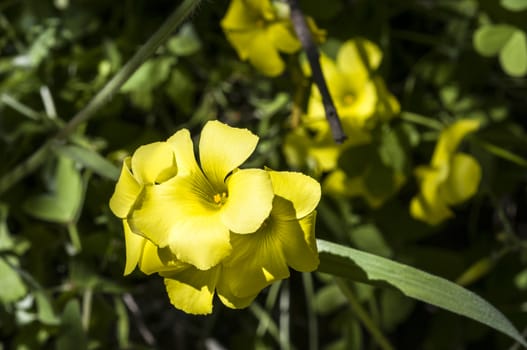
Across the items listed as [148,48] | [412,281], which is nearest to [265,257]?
→ [412,281]

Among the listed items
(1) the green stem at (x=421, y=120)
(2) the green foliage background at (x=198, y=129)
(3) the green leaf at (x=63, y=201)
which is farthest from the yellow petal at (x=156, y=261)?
(1) the green stem at (x=421, y=120)

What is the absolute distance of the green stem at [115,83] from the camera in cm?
106

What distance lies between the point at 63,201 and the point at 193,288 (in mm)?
586

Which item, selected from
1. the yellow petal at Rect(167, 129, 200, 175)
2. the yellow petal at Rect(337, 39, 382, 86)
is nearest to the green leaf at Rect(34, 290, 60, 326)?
the yellow petal at Rect(167, 129, 200, 175)

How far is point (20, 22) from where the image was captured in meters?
1.62

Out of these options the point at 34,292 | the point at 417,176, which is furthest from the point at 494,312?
the point at 34,292

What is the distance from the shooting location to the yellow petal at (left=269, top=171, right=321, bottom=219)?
2.96ft

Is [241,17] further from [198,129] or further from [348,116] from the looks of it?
[198,129]

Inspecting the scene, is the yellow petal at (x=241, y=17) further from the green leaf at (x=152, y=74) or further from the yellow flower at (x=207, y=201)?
the yellow flower at (x=207, y=201)

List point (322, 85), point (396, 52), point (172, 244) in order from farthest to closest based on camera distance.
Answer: point (396, 52) → point (322, 85) → point (172, 244)

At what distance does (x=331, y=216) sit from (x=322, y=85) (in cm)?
44

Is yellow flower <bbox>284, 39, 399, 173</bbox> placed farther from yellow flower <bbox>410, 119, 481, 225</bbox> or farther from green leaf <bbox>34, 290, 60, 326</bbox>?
green leaf <bbox>34, 290, 60, 326</bbox>

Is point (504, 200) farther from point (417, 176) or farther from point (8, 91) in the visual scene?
point (8, 91)

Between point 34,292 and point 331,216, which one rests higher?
point 34,292
